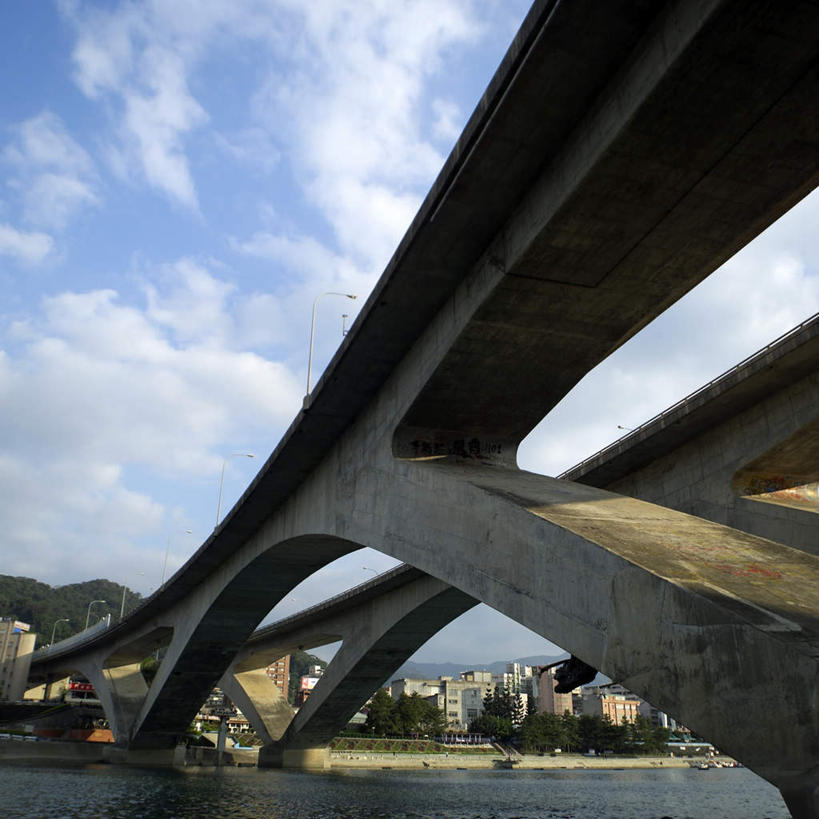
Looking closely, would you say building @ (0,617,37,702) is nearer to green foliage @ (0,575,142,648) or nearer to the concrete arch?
the concrete arch

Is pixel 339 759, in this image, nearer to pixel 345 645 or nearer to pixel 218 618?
pixel 345 645

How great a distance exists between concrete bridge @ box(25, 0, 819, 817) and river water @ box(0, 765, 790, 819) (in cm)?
1148

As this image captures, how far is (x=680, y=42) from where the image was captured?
370 inches

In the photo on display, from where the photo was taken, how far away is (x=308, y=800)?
28.2 metres

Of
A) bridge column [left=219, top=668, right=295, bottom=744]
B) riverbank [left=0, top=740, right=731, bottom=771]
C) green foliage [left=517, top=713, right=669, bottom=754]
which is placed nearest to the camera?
riverbank [left=0, top=740, right=731, bottom=771]

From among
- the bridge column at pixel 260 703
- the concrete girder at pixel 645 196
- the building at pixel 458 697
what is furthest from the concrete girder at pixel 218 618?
the building at pixel 458 697

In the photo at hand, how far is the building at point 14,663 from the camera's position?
9012 centimetres

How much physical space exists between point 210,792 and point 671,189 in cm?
2997

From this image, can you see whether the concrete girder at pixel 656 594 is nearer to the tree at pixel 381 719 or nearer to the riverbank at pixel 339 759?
the riverbank at pixel 339 759

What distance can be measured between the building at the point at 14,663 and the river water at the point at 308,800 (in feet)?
185

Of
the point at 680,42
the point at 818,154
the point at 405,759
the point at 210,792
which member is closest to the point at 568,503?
the point at 818,154

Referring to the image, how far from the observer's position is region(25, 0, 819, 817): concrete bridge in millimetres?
9039

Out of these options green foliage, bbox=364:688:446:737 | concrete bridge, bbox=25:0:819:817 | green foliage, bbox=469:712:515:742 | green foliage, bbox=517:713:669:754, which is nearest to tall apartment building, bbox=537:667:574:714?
green foliage, bbox=469:712:515:742

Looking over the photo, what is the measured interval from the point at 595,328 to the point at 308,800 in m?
22.5
